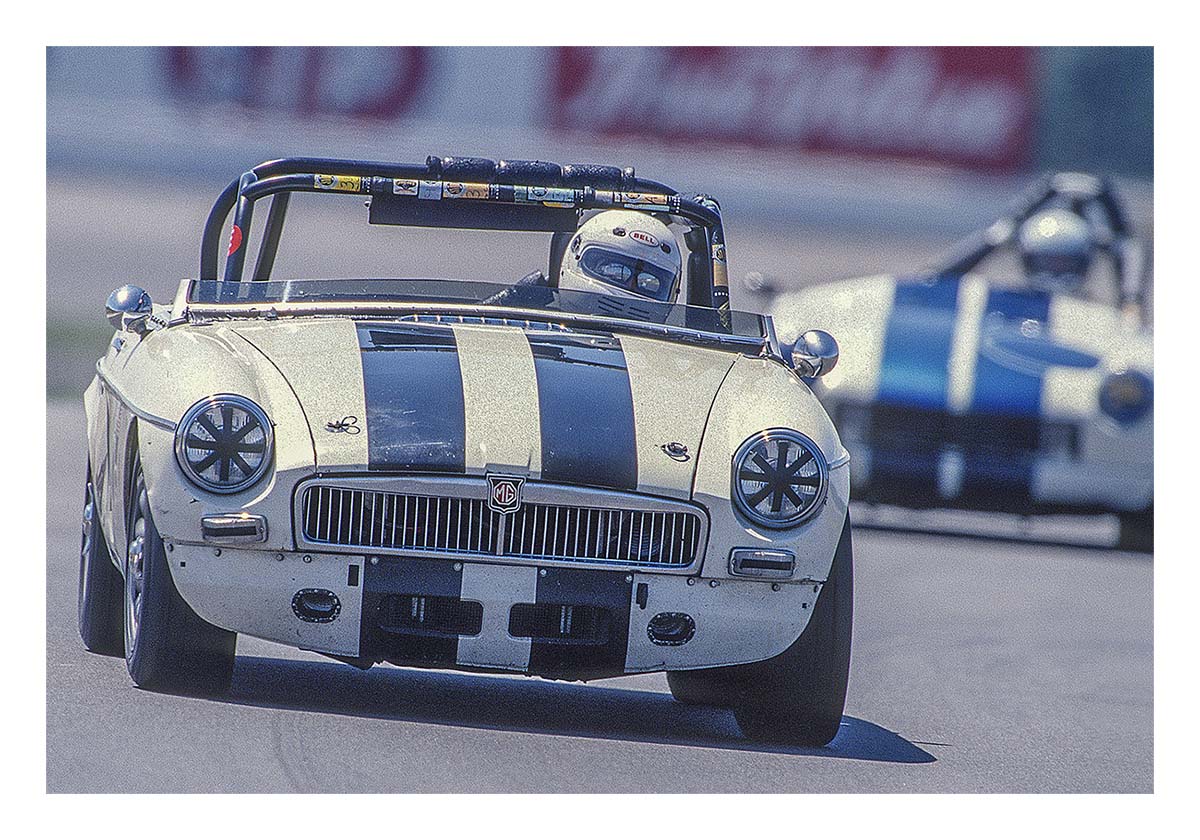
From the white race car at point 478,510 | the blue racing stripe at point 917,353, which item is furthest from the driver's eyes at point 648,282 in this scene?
the blue racing stripe at point 917,353

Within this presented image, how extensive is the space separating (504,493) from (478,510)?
0.07m

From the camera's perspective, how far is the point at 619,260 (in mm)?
5613

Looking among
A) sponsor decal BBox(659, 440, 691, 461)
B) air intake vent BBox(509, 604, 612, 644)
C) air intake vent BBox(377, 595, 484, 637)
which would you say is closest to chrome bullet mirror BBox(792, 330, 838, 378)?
sponsor decal BBox(659, 440, 691, 461)

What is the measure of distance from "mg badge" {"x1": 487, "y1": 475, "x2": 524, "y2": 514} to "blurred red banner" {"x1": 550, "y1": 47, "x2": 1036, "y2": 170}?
13.4 metres

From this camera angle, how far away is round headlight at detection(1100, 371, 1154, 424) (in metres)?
9.56

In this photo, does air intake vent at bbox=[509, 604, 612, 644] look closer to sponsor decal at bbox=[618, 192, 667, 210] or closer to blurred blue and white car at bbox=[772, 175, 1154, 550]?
sponsor decal at bbox=[618, 192, 667, 210]

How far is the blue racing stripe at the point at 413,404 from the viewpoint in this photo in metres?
4.36

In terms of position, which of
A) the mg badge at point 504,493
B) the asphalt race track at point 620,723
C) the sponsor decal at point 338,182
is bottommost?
the asphalt race track at point 620,723

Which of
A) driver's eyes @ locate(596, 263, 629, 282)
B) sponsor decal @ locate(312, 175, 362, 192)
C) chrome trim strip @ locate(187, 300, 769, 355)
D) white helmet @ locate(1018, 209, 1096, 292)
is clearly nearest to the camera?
chrome trim strip @ locate(187, 300, 769, 355)

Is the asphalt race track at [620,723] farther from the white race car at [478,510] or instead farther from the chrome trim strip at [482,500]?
the chrome trim strip at [482,500]

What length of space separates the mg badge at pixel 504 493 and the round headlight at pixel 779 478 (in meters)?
0.49
